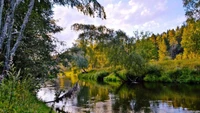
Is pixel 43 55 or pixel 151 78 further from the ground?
pixel 151 78

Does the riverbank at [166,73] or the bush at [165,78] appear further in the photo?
the bush at [165,78]

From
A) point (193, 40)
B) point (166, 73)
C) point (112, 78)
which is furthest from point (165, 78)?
point (112, 78)

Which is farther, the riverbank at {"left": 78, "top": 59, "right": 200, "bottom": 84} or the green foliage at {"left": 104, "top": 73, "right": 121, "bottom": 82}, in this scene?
the green foliage at {"left": 104, "top": 73, "right": 121, "bottom": 82}

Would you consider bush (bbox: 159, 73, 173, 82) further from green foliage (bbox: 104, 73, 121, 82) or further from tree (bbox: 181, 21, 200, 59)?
green foliage (bbox: 104, 73, 121, 82)

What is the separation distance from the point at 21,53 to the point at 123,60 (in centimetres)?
3485

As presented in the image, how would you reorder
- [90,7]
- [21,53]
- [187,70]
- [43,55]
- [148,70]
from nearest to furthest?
[90,7], [21,53], [43,55], [187,70], [148,70]

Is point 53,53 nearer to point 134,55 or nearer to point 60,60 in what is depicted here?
point 60,60

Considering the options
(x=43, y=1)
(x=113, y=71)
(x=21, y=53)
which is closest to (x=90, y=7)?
(x=43, y=1)

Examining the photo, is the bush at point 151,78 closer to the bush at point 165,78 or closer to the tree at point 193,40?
the bush at point 165,78

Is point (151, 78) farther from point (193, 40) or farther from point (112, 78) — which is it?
point (193, 40)

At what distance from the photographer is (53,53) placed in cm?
1586

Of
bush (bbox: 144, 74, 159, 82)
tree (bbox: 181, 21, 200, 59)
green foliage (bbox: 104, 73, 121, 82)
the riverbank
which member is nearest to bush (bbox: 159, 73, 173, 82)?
the riverbank

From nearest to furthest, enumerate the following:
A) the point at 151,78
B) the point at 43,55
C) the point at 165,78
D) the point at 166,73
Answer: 1. the point at 43,55
2. the point at 165,78
3. the point at 166,73
4. the point at 151,78

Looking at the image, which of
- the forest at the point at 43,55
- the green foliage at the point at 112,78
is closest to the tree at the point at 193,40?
the forest at the point at 43,55
